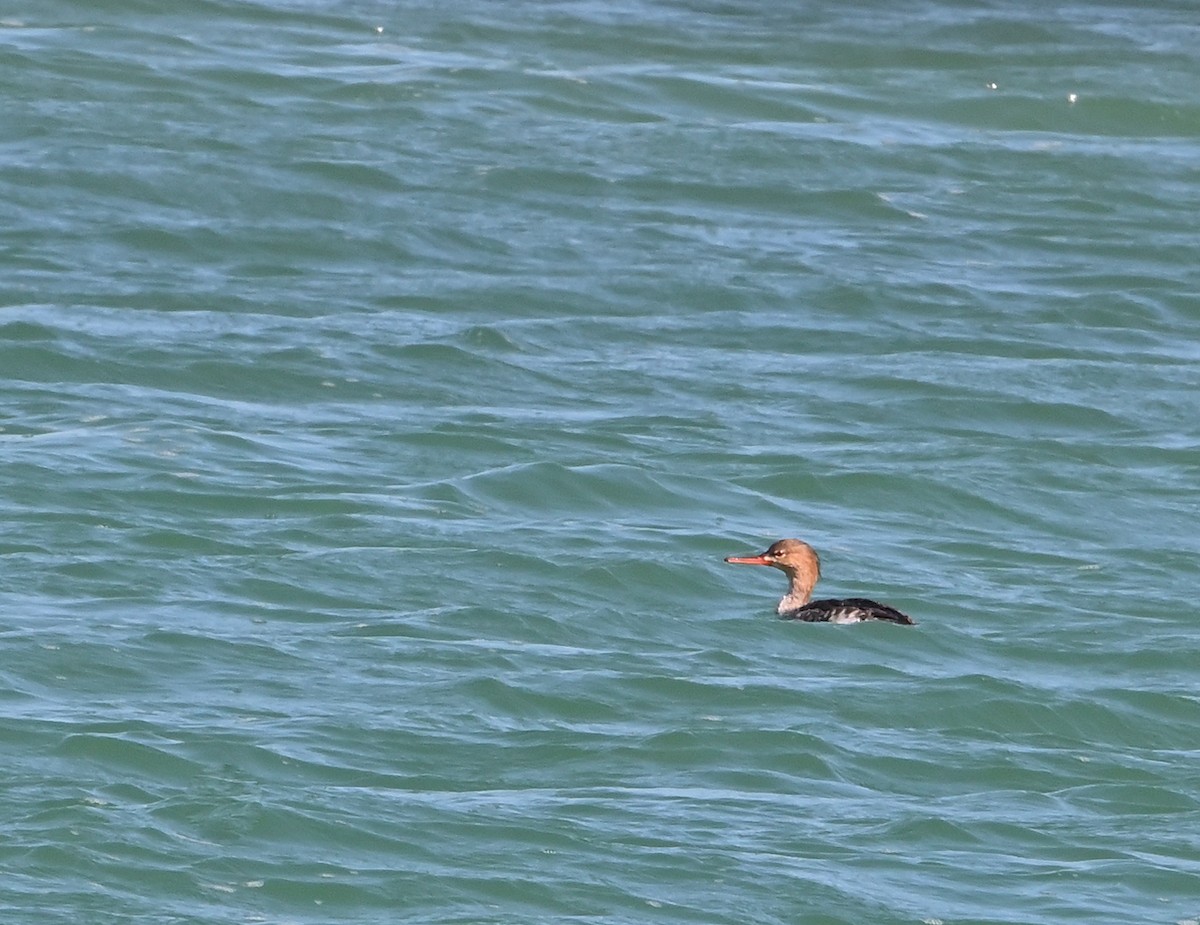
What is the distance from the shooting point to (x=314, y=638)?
10133mm

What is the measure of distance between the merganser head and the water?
16 cm

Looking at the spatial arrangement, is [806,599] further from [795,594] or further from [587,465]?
[587,465]

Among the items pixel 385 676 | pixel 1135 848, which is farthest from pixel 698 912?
pixel 385 676

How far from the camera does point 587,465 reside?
1265cm

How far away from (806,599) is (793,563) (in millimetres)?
336

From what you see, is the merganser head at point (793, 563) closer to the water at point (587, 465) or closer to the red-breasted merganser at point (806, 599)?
the red-breasted merganser at point (806, 599)

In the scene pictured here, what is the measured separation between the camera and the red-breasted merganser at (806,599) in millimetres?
10680

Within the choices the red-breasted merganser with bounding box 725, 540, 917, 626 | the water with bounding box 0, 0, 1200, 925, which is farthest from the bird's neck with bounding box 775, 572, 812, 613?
the water with bounding box 0, 0, 1200, 925

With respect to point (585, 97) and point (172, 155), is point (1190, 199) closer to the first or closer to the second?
point (585, 97)

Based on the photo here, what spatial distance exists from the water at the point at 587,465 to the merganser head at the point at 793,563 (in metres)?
0.16

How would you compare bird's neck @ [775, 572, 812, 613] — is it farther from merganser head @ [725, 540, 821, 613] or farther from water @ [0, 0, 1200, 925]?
water @ [0, 0, 1200, 925]

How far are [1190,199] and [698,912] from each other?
12246 mm

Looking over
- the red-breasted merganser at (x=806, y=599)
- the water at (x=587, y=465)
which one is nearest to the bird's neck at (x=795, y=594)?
the red-breasted merganser at (x=806, y=599)

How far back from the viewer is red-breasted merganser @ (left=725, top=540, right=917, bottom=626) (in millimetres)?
10680
